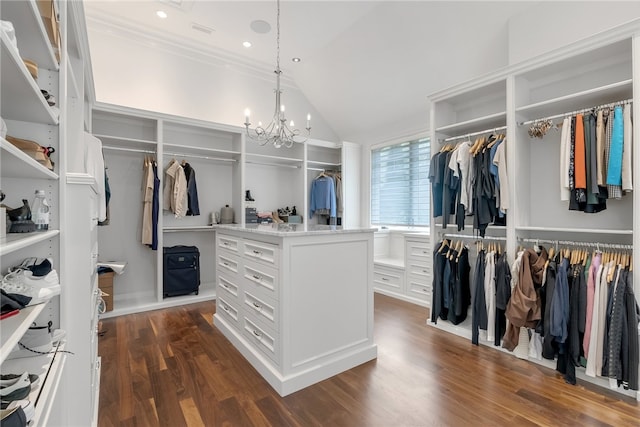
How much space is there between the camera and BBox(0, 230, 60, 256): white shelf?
0.82 meters

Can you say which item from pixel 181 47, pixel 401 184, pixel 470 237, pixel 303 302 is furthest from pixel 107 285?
pixel 401 184

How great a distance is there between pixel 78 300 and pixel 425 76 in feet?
13.4

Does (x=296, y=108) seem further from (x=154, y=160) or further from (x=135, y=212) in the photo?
(x=135, y=212)

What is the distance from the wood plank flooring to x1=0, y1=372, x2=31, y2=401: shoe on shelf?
0.98 m

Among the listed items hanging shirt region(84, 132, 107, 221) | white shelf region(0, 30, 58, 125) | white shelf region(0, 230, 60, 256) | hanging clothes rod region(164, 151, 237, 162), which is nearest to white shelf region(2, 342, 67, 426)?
white shelf region(0, 230, 60, 256)

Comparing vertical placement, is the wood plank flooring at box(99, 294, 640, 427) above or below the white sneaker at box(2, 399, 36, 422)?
below

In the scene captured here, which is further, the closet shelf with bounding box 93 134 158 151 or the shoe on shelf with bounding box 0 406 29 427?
the closet shelf with bounding box 93 134 158 151

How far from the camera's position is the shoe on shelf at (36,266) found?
1176 mm

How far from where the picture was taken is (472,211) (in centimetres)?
276

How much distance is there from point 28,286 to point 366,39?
159 inches

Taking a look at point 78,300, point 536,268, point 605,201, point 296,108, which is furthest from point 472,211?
point 296,108

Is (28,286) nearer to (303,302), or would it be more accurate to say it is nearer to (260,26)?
(303,302)

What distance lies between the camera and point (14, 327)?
2.99 feet

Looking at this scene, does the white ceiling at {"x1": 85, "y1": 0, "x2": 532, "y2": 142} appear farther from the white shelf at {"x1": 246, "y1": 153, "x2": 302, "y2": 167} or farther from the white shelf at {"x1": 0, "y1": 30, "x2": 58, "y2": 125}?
the white shelf at {"x1": 0, "y1": 30, "x2": 58, "y2": 125}
